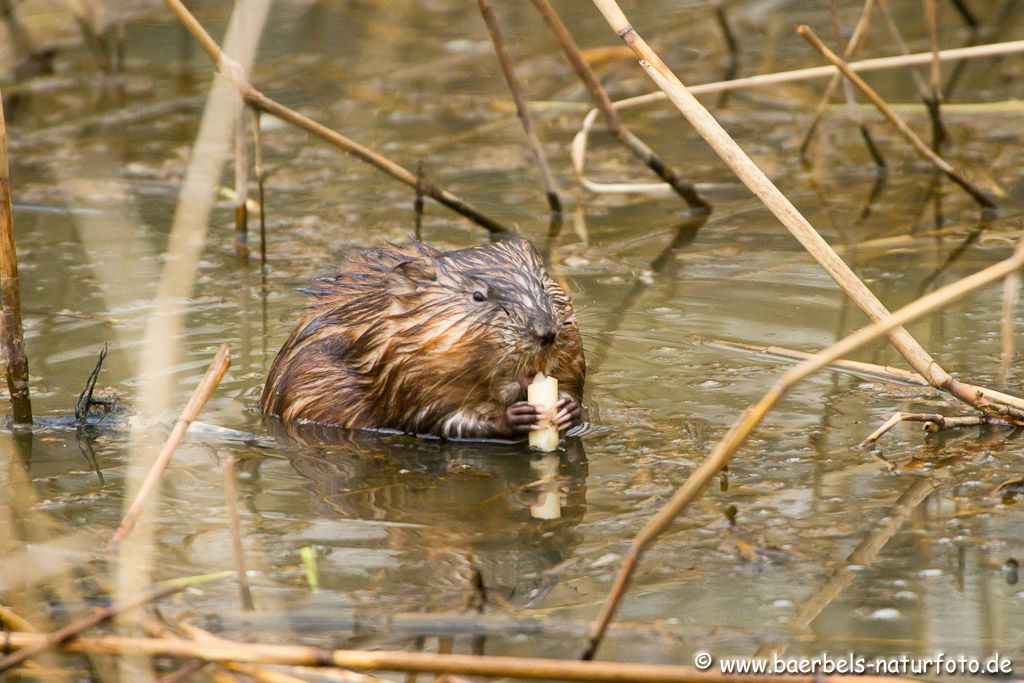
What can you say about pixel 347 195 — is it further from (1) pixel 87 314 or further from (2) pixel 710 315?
(2) pixel 710 315

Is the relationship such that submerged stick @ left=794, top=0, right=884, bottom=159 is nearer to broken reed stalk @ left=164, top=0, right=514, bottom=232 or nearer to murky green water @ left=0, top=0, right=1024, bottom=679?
murky green water @ left=0, top=0, right=1024, bottom=679

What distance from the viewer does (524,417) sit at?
14.5 feet

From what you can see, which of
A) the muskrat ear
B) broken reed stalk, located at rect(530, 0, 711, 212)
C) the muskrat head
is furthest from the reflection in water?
broken reed stalk, located at rect(530, 0, 711, 212)

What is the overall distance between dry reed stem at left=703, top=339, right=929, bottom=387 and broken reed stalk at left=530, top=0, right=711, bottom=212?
1.33 meters

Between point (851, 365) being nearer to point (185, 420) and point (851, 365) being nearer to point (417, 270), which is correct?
point (417, 270)

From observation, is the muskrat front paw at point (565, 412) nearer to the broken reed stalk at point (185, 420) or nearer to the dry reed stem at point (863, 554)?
the dry reed stem at point (863, 554)

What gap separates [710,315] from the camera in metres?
5.58

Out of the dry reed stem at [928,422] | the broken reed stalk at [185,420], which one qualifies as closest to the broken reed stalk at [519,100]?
the dry reed stem at [928,422]

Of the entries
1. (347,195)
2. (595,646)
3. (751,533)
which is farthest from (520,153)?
(595,646)

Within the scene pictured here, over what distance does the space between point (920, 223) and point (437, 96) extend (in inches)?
153

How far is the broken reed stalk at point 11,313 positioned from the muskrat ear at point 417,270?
116cm

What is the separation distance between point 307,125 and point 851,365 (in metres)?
2.52

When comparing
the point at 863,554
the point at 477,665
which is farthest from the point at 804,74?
the point at 477,665

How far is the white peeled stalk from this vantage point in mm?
4398
